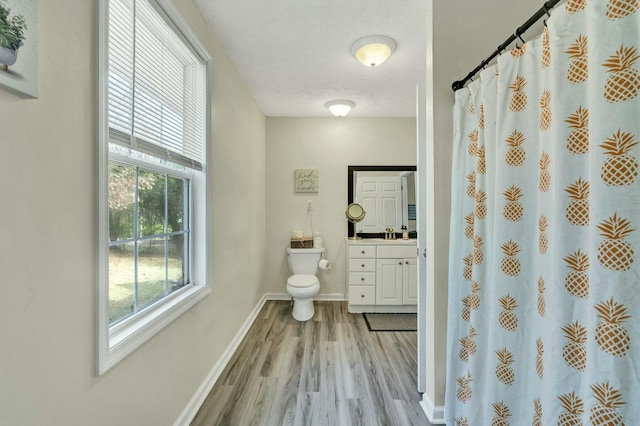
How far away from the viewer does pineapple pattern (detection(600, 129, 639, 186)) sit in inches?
26.9

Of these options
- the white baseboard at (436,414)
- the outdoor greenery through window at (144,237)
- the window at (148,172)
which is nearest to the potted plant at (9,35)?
the window at (148,172)

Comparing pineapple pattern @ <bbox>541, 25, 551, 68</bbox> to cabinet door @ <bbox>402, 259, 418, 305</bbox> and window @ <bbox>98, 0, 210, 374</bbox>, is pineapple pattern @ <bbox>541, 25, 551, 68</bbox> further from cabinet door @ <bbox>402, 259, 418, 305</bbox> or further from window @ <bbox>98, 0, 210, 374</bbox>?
cabinet door @ <bbox>402, 259, 418, 305</bbox>

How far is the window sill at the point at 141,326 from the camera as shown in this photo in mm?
980

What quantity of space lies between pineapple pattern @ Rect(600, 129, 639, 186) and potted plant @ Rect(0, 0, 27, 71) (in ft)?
4.81

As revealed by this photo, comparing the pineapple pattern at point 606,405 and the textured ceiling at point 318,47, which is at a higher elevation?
the textured ceiling at point 318,47

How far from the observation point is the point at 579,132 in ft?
2.66

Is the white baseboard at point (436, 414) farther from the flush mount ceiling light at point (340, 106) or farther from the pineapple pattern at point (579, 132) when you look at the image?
the flush mount ceiling light at point (340, 106)

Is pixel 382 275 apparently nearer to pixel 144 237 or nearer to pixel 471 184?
pixel 471 184

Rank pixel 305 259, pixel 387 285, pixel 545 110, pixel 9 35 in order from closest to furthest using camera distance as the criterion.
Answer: pixel 9 35
pixel 545 110
pixel 387 285
pixel 305 259

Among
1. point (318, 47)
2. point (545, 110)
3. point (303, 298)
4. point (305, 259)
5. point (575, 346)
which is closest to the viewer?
point (575, 346)

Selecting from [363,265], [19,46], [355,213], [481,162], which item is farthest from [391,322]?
[19,46]

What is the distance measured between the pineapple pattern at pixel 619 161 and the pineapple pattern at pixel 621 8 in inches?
11.6

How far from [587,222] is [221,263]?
1974mm

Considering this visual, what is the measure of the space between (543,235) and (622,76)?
0.49 metres
